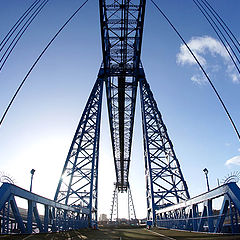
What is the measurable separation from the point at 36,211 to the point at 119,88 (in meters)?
16.8

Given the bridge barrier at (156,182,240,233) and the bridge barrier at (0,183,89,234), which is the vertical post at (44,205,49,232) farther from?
the bridge barrier at (156,182,240,233)

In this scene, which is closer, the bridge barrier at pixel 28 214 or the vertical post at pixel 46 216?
the bridge barrier at pixel 28 214

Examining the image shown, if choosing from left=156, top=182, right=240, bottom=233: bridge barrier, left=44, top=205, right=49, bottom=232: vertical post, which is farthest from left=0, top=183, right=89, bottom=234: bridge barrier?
left=156, top=182, right=240, bottom=233: bridge barrier

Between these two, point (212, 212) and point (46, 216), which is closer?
point (212, 212)

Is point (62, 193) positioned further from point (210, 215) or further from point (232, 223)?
point (232, 223)

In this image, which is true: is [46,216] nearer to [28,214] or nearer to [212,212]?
[28,214]

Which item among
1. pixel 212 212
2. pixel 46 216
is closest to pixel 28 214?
pixel 46 216

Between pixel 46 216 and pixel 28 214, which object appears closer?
pixel 28 214

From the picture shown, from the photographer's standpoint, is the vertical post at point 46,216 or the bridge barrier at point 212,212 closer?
A: the bridge barrier at point 212,212

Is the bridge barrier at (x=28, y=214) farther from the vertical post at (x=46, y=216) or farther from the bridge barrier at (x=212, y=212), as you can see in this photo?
the bridge barrier at (x=212, y=212)

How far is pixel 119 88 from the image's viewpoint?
25031mm

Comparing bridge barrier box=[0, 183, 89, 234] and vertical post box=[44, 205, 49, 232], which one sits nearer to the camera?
bridge barrier box=[0, 183, 89, 234]

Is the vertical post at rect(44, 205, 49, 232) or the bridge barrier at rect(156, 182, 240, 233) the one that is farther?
the vertical post at rect(44, 205, 49, 232)


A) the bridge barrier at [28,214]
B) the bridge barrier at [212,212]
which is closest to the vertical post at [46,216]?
the bridge barrier at [28,214]
